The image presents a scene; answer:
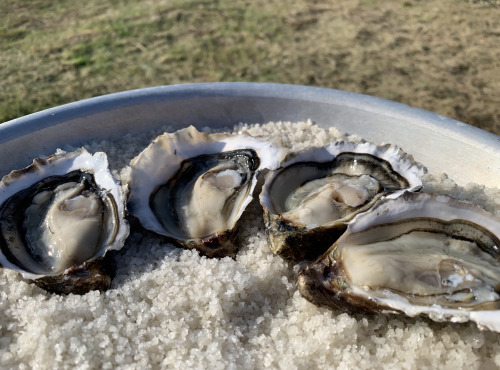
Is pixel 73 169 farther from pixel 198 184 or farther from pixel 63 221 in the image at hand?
pixel 198 184

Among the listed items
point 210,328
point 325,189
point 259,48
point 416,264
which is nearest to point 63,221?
point 210,328

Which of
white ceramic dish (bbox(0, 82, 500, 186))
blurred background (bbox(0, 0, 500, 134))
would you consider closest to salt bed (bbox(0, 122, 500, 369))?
white ceramic dish (bbox(0, 82, 500, 186))

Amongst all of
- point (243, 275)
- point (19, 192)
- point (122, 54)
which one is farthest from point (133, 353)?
point (122, 54)

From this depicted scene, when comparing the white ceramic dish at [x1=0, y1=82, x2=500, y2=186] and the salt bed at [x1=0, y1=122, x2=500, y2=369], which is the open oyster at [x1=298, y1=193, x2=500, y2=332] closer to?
the salt bed at [x1=0, y1=122, x2=500, y2=369]

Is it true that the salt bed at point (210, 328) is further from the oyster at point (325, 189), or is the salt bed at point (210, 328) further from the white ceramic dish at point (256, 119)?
the white ceramic dish at point (256, 119)

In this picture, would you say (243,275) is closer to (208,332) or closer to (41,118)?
(208,332)

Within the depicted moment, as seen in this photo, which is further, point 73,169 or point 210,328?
point 73,169

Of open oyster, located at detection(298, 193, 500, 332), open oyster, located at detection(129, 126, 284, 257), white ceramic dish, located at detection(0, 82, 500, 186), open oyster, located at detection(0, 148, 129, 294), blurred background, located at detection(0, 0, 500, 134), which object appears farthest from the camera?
blurred background, located at detection(0, 0, 500, 134)
